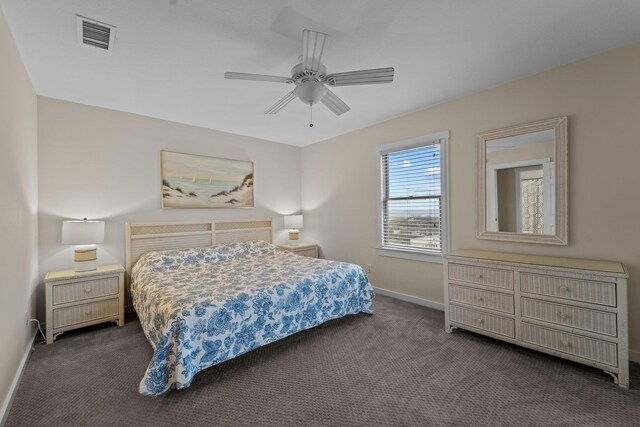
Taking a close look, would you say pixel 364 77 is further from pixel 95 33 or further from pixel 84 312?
pixel 84 312

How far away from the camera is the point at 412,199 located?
3.78m

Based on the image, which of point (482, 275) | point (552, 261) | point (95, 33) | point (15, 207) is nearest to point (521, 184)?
point (552, 261)

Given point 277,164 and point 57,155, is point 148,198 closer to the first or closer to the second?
point 57,155

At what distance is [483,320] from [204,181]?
393 centimetres

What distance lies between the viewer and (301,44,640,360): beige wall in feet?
7.34

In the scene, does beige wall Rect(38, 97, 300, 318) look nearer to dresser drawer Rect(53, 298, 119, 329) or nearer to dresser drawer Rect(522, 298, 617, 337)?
dresser drawer Rect(53, 298, 119, 329)

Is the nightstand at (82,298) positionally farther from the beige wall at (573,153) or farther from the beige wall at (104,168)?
the beige wall at (573,153)

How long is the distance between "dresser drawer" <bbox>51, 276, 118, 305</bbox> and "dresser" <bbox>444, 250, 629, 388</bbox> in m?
3.61

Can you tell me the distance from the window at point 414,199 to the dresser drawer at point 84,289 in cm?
337

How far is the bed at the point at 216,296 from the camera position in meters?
1.98

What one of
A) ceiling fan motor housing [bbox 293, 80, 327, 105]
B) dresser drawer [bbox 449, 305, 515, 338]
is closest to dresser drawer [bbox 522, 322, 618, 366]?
dresser drawer [bbox 449, 305, 515, 338]

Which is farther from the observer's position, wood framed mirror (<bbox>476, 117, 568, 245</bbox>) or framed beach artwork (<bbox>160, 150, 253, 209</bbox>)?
framed beach artwork (<bbox>160, 150, 253, 209</bbox>)

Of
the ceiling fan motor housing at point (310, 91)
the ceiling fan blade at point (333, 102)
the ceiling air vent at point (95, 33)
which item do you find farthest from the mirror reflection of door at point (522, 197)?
the ceiling air vent at point (95, 33)

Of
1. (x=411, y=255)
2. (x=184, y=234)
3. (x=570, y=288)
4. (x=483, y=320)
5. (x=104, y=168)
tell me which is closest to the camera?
(x=570, y=288)
